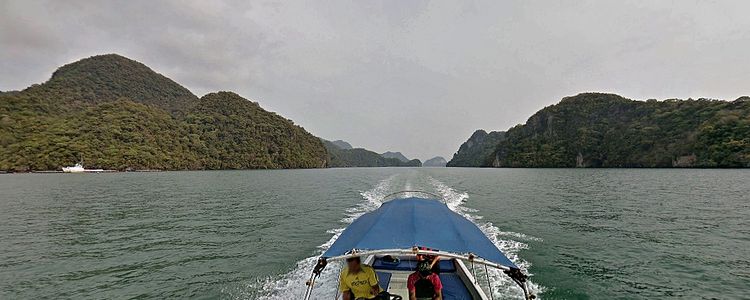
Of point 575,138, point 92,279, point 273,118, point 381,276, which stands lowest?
point 92,279

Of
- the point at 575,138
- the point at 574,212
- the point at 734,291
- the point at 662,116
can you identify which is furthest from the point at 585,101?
the point at 734,291

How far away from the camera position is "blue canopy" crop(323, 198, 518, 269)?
20.2 ft

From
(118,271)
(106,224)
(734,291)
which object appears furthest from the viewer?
(106,224)

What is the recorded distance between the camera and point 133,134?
113 m

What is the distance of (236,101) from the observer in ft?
600

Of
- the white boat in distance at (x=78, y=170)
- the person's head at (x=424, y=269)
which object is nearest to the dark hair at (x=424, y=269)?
the person's head at (x=424, y=269)

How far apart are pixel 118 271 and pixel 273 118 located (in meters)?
182

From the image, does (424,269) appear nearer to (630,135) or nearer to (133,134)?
(133,134)

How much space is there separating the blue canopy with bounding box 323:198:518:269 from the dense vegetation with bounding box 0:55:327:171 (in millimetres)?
120566

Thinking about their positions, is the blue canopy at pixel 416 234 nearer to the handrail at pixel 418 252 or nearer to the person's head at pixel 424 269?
the handrail at pixel 418 252

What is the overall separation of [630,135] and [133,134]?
179 m

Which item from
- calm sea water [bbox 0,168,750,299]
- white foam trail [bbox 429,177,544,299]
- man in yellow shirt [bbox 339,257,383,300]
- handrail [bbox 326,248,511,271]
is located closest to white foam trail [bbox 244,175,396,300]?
calm sea water [bbox 0,168,750,299]

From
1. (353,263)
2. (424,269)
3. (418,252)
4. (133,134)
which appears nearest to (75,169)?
(133,134)

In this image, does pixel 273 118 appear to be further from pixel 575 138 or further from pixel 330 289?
pixel 330 289
